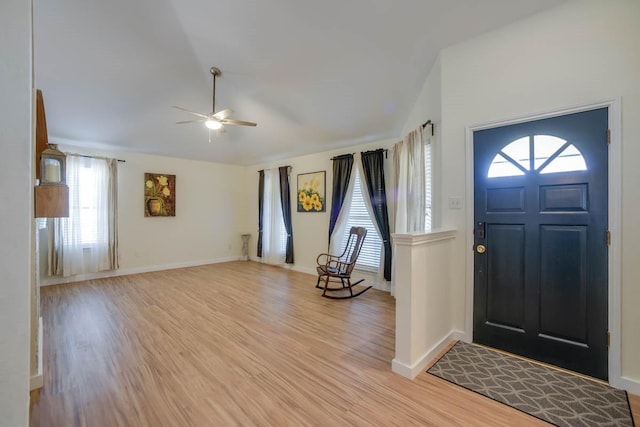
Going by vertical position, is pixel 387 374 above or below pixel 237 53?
below

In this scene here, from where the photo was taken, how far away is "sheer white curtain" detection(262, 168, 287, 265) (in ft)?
20.3

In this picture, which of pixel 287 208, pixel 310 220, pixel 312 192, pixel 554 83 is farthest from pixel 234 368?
pixel 287 208

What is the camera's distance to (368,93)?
136 inches

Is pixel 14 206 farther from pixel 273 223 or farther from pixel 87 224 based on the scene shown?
pixel 273 223

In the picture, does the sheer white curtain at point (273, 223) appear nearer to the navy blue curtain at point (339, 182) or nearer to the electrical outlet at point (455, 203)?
the navy blue curtain at point (339, 182)

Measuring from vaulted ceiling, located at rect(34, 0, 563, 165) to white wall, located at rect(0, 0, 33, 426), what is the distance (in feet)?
6.75

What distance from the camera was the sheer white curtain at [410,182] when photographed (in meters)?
3.29

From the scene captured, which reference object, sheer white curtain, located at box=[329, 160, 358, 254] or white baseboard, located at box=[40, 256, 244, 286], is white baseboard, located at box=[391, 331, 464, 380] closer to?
sheer white curtain, located at box=[329, 160, 358, 254]

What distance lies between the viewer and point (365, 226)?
186 inches

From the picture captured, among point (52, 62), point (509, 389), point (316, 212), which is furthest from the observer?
point (316, 212)

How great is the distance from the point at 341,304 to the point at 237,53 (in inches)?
133

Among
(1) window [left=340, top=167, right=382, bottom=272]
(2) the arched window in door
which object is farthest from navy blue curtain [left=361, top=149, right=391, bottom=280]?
(2) the arched window in door

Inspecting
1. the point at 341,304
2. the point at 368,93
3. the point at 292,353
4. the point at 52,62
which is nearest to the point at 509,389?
the point at 292,353

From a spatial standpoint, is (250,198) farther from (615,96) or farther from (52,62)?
(615,96)
